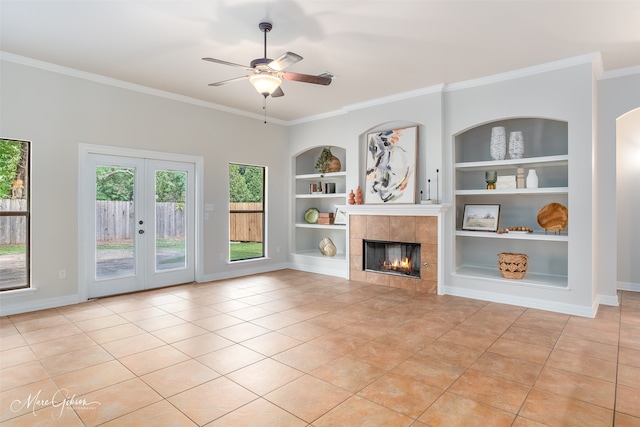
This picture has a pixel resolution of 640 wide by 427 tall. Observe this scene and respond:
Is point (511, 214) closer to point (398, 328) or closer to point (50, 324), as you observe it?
point (398, 328)

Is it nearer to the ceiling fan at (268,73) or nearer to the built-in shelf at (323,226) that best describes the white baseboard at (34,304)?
the ceiling fan at (268,73)

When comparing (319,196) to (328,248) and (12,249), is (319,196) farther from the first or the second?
(12,249)

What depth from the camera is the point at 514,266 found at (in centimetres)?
505

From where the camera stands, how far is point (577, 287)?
4.50m

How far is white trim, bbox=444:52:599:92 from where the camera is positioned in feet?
14.5

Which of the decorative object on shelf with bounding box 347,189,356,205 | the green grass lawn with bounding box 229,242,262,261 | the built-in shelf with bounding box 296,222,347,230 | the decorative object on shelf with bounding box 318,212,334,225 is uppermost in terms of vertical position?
the decorative object on shelf with bounding box 347,189,356,205

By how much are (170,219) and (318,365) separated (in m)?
4.01

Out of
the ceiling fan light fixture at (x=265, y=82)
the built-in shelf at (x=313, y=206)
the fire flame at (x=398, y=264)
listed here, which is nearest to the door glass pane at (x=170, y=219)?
the built-in shelf at (x=313, y=206)

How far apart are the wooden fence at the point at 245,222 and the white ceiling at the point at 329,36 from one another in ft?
8.38

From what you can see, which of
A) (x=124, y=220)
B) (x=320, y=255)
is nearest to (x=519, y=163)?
(x=320, y=255)

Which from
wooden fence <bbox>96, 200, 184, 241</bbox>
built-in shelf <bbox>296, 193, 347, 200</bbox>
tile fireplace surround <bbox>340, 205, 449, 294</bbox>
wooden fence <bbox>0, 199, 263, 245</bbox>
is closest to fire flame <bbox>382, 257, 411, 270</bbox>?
tile fireplace surround <bbox>340, 205, 449, 294</bbox>

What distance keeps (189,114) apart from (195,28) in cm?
267

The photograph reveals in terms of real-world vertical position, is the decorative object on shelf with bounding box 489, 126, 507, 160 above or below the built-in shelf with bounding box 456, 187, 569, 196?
above

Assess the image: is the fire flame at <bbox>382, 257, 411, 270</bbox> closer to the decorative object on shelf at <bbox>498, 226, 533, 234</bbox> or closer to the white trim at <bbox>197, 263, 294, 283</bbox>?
the decorative object on shelf at <bbox>498, 226, 533, 234</bbox>
